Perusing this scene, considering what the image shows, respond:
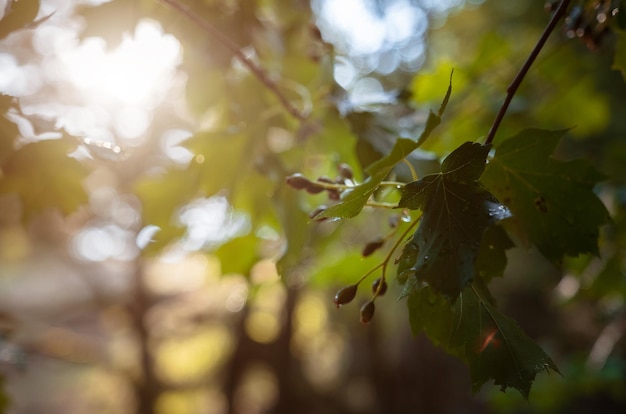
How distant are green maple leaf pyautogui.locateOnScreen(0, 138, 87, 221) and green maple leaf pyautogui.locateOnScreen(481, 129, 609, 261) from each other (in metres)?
0.67

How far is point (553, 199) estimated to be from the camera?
74 centimetres

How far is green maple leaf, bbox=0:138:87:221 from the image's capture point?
97cm

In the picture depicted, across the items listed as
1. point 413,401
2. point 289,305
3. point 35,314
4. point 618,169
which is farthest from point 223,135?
point 35,314

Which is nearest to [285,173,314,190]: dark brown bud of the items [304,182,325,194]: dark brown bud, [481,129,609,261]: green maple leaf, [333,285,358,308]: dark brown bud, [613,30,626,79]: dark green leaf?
[304,182,325,194]: dark brown bud

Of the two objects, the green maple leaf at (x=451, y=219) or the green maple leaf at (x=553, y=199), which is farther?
the green maple leaf at (x=553, y=199)

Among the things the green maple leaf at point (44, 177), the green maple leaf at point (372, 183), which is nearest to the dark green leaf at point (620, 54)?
the green maple leaf at point (372, 183)

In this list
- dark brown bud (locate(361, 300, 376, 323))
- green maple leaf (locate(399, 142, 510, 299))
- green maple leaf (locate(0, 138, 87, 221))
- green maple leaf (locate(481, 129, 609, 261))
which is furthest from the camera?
green maple leaf (locate(0, 138, 87, 221))

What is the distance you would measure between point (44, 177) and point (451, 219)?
0.92 metres

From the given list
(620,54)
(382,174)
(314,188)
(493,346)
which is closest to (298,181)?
(314,188)

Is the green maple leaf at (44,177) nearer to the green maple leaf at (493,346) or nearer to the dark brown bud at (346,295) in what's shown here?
the dark brown bud at (346,295)

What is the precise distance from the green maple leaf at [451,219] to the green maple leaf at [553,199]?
218 millimetres

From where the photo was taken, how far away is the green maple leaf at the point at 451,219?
1.59 feet

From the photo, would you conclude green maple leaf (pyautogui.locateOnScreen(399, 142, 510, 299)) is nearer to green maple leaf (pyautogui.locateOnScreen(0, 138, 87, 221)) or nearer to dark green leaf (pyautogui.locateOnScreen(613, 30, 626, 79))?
dark green leaf (pyautogui.locateOnScreen(613, 30, 626, 79))

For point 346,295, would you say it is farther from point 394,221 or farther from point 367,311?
point 394,221
